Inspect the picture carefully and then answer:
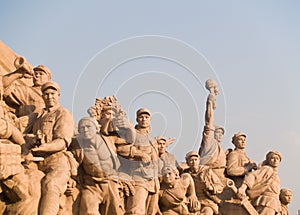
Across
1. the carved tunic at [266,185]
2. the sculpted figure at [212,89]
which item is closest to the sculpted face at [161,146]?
the carved tunic at [266,185]

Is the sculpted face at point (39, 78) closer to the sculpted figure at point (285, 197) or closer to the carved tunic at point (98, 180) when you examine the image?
the carved tunic at point (98, 180)

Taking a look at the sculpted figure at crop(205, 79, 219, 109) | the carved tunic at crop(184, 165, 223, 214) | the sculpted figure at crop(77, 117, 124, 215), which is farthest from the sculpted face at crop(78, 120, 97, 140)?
the sculpted figure at crop(205, 79, 219, 109)

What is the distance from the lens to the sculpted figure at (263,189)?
1064cm

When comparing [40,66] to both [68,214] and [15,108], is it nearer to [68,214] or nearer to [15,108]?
[15,108]

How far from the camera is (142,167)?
8.45 meters

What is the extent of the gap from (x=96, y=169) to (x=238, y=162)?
15.3 ft

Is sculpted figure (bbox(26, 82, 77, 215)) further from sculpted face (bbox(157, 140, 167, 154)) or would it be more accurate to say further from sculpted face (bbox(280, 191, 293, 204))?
sculpted face (bbox(280, 191, 293, 204))

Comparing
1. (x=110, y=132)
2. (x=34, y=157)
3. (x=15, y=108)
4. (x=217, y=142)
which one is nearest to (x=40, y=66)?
(x=15, y=108)

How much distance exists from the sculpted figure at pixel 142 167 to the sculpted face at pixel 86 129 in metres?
0.83

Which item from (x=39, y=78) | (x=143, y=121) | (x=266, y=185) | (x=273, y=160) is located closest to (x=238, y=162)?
(x=273, y=160)

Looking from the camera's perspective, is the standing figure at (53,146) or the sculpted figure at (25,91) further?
the sculpted figure at (25,91)

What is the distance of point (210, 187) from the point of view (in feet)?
33.9

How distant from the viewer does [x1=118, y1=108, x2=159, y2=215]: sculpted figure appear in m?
8.24

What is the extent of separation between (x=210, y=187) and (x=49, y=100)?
13.4ft
